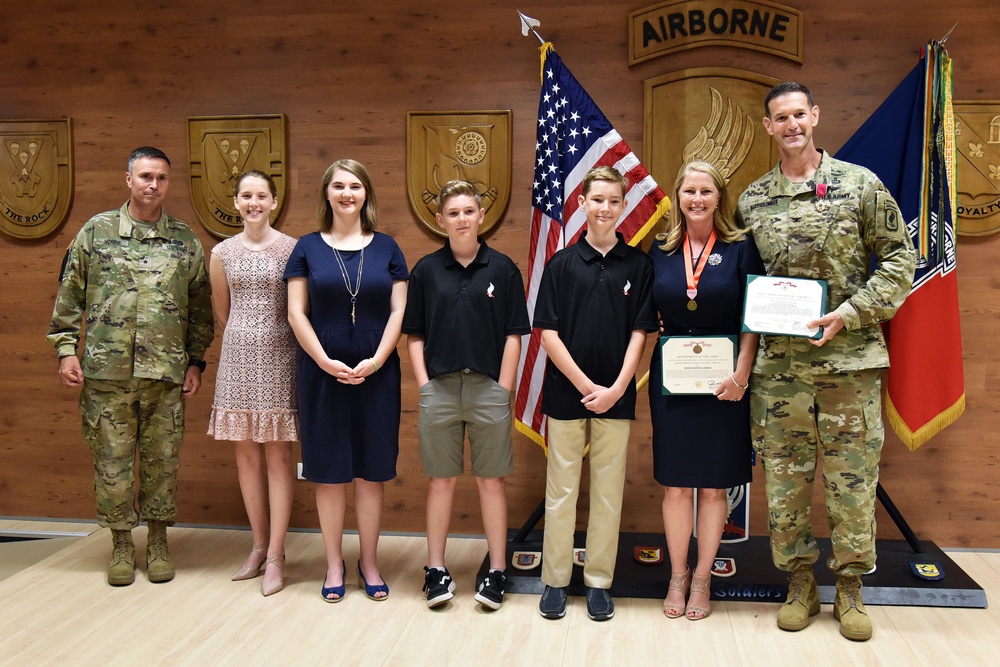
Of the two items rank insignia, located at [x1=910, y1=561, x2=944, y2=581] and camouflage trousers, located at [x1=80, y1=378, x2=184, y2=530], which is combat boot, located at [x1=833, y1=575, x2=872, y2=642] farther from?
camouflage trousers, located at [x1=80, y1=378, x2=184, y2=530]

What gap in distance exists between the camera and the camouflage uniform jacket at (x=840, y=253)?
265 centimetres

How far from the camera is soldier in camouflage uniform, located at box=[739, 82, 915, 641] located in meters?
2.66

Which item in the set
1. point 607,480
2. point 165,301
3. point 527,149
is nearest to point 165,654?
point 165,301

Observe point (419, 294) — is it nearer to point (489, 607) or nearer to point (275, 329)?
point (275, 329)

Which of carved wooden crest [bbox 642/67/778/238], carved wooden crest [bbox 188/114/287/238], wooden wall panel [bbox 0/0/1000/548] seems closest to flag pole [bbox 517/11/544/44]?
wooden wall panel [bbox 0/0/1000/548]

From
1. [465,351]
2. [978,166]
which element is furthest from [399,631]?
[978,166]

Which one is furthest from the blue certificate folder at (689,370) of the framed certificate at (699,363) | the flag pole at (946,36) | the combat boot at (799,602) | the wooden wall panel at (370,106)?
the flag pole at (946,36)

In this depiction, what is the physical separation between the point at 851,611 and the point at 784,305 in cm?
109

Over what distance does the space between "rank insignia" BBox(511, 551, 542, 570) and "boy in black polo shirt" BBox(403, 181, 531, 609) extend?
0.25 m

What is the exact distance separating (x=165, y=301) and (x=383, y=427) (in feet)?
3.57

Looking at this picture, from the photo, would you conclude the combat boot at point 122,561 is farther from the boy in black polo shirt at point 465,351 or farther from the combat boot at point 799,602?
the combat boot at point 799,602

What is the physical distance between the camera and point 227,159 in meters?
3.77

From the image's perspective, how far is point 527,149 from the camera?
3643 mm

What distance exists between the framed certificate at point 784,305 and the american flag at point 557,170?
0.72 metres
